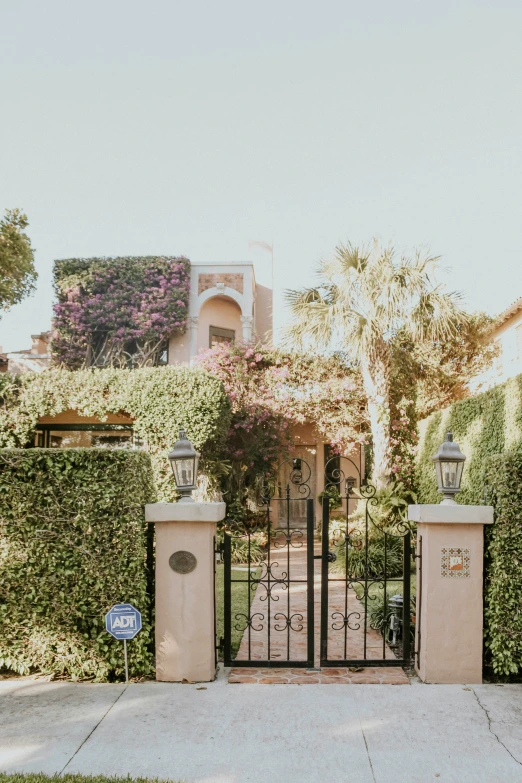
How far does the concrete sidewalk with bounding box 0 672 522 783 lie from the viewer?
3449 millimetres

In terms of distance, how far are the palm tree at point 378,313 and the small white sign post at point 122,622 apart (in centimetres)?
881

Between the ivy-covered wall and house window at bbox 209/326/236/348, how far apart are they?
711 centimetres

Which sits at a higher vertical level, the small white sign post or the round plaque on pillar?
the round plaque on pillar

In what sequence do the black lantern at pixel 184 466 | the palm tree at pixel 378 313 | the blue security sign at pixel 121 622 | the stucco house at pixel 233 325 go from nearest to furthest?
the blue security sign at pixel 121 622, the black lantern at pixel 184 466, the palm tree at pixel 378 313, the stucco house at pixel 233 325

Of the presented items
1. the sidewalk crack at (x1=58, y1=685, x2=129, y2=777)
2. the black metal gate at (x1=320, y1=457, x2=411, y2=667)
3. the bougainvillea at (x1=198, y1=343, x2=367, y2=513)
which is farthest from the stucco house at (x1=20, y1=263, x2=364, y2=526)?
the sidewalk crack at (x1=58, y1=685, x2=129, y2=777)

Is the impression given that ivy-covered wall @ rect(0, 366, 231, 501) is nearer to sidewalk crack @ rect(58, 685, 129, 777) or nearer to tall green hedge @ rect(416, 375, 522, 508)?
tall green hedge @ rect(416, 375, 522, 508)

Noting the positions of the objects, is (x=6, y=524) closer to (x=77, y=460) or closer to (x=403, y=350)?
(x=77, y=460)

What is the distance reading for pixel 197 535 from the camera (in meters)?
5.05

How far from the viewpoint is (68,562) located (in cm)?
494

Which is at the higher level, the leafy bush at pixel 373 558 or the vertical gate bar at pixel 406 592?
the vertical gate bar at pixel 406 592

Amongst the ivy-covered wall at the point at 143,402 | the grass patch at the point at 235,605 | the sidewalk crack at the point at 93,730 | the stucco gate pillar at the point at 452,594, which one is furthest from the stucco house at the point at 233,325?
the sidewalk crack at the point at 93,730

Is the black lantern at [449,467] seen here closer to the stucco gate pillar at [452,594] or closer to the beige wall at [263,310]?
the stucco gate pillar at [452,594]

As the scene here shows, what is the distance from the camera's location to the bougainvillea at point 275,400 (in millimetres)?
14805

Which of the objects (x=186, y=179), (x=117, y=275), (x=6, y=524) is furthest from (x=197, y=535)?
(x=117, y=275)
